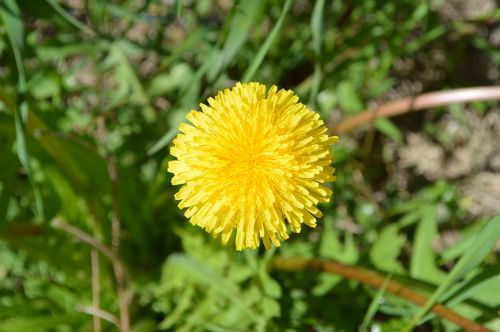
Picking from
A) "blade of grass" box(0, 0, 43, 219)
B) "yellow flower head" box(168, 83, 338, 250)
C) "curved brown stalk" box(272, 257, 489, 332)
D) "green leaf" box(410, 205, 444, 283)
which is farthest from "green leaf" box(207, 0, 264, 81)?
"green leaf" box(410, 205, 444, 283)

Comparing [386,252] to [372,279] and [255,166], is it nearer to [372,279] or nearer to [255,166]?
[372,279]

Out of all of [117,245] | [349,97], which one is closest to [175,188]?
[117,245]

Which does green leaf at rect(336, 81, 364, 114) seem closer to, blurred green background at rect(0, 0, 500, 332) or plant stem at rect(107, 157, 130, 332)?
blurred green background at rect(0, 0, 500, 332)

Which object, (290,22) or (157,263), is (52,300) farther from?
(290,22)

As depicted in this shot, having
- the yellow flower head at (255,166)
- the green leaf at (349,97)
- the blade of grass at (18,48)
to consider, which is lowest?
the yellow flower head at (255,166)

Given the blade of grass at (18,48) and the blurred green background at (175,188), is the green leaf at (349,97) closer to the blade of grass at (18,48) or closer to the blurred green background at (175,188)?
the blurred green background at (175,188)

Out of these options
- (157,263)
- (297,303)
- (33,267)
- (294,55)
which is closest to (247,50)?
(294,55)

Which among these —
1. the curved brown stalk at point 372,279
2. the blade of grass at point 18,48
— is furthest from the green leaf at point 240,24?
the curved brown stalk at point 372,279
